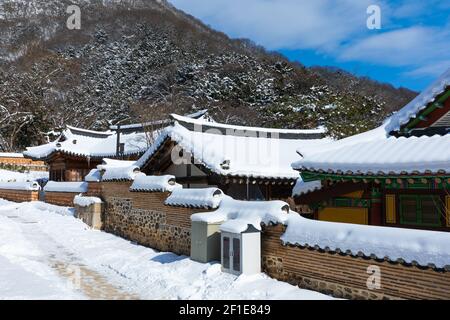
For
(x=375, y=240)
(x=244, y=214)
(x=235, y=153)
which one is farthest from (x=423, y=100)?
(x=235, y=153)

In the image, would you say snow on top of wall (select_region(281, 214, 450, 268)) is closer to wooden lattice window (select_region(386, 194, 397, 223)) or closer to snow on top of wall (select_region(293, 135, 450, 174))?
snow on top of wall (select_region(293, 135, 450, 174))

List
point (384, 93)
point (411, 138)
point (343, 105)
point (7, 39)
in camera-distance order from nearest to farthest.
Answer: point (411, 138) < point (343, 105) < point (384, 93) < point (7, 39)

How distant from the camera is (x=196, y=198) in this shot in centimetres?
1287

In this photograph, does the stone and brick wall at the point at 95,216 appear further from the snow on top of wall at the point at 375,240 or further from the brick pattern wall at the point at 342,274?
the snow on top of wall at the point at 375,240

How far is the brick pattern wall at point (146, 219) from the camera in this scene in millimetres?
13648

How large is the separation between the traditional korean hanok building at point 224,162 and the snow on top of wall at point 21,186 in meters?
13.8

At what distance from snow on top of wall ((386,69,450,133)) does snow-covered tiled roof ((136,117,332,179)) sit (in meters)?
2.35

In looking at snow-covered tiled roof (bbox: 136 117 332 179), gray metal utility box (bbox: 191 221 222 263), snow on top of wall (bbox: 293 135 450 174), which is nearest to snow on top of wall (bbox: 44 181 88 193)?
snow-covered tiled roof (bbox: 136 117 332 179)

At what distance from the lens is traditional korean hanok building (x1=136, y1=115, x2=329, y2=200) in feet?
48.8
